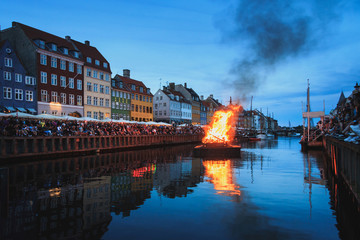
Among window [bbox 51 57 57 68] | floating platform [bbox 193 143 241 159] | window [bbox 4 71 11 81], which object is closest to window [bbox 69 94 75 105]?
window [bbox 51 57 57 68]

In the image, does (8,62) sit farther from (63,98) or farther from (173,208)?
(173,208)

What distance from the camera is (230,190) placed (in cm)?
1423

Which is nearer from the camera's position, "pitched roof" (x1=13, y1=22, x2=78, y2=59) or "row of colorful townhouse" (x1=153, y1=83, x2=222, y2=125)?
"pitched roof" (x1=13, y1=22, x2=78, y2=59)

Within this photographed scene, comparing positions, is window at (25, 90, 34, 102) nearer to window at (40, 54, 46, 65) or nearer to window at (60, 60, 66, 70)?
window at (40, 54, 46, 65)

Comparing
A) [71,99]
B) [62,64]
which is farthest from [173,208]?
[71,99]

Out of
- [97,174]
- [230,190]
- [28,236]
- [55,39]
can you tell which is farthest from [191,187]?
[55,39]

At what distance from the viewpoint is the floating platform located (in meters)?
31.6

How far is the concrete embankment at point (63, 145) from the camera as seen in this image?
83.1ft

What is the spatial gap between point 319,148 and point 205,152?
21.8 metres

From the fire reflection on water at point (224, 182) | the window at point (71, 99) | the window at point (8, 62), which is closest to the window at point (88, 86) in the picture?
the window at point (71, 99)

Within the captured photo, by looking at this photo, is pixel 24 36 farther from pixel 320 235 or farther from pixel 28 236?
pixel 320 235

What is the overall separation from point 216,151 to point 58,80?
36537 mm

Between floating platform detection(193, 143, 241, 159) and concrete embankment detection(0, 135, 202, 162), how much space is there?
38.4 feet

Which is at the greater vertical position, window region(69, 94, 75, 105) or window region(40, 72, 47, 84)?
window region(40, 72, 47, 84)
